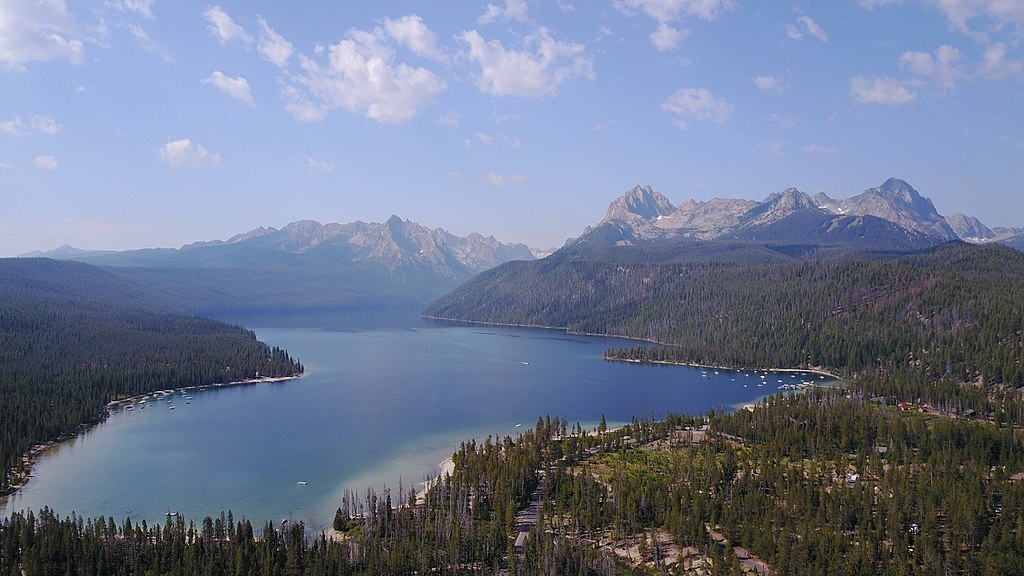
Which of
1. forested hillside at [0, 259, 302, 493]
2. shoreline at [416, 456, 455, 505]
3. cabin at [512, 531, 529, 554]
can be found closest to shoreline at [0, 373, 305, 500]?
forested hillside at [0, 259, 302, 493]

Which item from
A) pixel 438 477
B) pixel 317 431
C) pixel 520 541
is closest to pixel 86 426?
pixel 317 431

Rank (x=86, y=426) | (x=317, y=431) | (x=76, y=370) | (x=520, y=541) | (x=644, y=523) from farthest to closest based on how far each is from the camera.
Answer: (x=76, y=370)
(x=86, y=426)
(x=317, y=431)
(x=644, y=523)
(x=520, y=541)

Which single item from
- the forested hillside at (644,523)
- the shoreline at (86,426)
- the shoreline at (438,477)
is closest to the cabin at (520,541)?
the forested hillside at (644,523)

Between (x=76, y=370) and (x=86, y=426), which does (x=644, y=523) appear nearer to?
(x=86, y=426)

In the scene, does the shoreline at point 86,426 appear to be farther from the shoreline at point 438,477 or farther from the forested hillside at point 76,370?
the shoreline at point 438,477

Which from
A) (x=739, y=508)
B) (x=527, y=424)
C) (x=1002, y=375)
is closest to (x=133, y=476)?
(x=527, y=424)

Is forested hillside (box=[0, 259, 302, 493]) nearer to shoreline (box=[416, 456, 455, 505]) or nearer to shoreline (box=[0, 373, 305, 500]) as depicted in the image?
shoreline (box=[0, 373, 305, 500])

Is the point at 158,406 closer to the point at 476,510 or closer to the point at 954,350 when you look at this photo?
the point at 476,510
